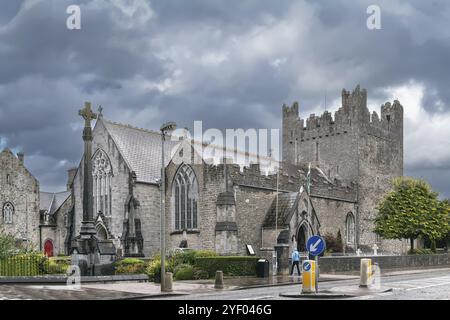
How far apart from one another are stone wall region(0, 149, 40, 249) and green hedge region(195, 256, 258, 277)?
26767 millimetres

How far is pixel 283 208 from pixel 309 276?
23.0m

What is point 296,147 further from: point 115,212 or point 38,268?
point 38,268

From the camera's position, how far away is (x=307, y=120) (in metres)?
63.1

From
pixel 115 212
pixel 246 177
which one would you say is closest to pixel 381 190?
pixel 246 177

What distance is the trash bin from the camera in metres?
34.4

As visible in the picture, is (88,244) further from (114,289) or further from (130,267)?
(114,289)

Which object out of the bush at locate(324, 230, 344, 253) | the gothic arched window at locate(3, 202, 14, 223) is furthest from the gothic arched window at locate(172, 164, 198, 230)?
the gothic arched window at locate(3, 202, 14, 223)

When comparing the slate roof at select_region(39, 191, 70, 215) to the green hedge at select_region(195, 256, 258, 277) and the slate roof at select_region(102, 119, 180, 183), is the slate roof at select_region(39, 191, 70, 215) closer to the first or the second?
the slate roof at select_region(102, 119, 180, 183)

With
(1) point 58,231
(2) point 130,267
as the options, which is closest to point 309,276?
(2) point 130,267

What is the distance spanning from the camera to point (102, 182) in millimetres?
49844

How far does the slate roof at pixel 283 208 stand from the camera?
44.6m

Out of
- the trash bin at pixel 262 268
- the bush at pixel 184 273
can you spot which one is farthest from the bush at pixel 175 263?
the trash bin at pixel 262 268

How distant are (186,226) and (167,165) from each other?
16.8 feet
